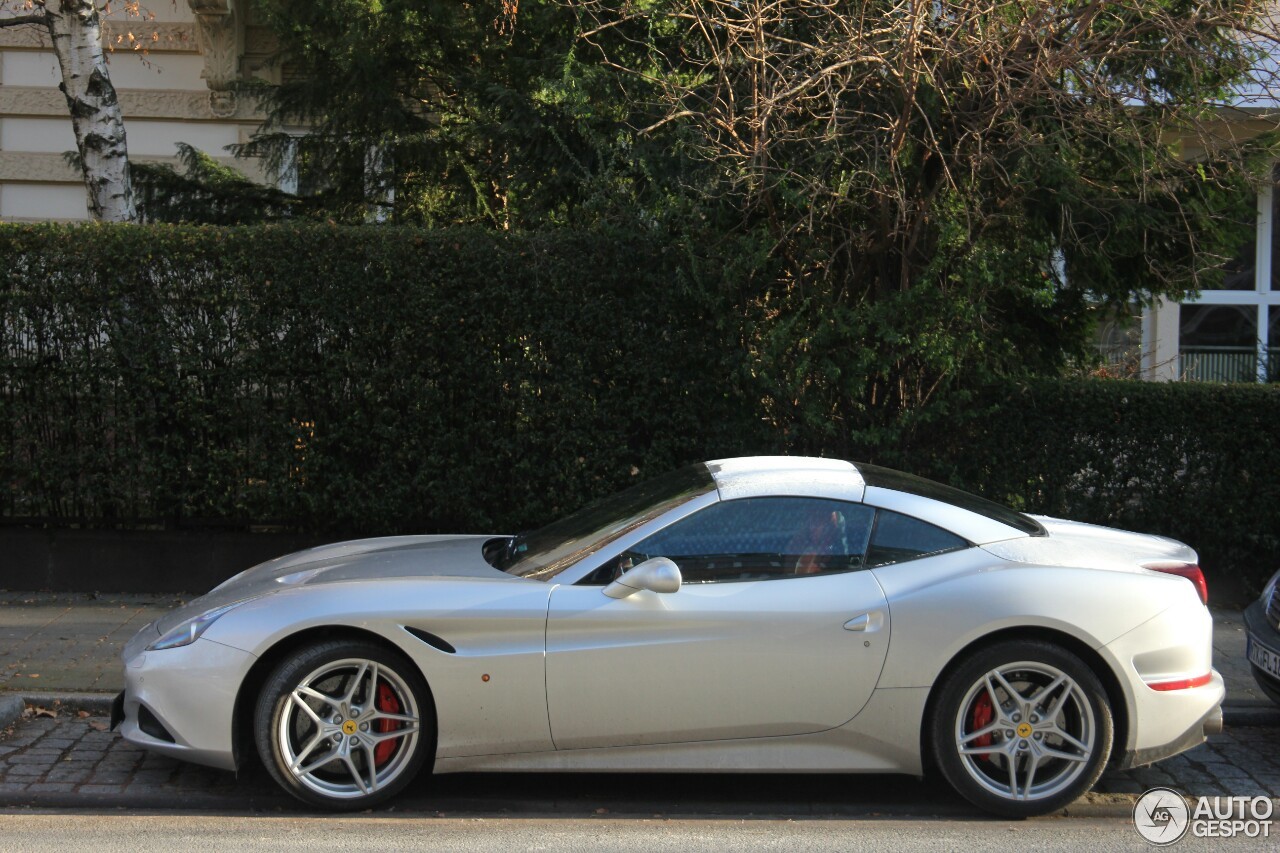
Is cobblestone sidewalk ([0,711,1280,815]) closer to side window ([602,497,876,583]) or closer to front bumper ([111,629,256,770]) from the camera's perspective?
front bumper ([111,629,256,770])

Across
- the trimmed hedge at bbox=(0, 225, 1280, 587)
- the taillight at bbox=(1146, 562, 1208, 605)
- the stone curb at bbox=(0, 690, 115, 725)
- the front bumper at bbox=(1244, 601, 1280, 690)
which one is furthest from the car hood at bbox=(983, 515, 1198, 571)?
the stone curb at bbox=(0, 690, 115, 725)

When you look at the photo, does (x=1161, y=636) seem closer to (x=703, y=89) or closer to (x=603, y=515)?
(x=603, y=515)

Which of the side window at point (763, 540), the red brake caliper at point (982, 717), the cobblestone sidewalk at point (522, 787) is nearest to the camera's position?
the red brake caliper at point (982, 717)

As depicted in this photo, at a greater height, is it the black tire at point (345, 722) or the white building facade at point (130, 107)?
the white building facade at point (130, 107)

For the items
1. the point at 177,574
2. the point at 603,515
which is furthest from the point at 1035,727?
the point at 177,574

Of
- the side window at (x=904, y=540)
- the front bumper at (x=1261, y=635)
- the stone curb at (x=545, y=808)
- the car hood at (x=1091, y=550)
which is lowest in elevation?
the stone curb at (x=545, y=808)

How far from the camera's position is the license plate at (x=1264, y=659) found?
18.0 ft

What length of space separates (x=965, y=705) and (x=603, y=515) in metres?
1.77

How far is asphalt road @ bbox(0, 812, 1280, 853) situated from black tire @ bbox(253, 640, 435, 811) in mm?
158

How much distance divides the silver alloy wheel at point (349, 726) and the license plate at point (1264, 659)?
404cm

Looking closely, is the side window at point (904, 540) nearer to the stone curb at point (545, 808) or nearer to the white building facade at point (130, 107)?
the stone curb at point (545, 808)

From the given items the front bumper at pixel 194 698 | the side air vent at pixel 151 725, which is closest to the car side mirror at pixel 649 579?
the front bumper at pixel 194 698
